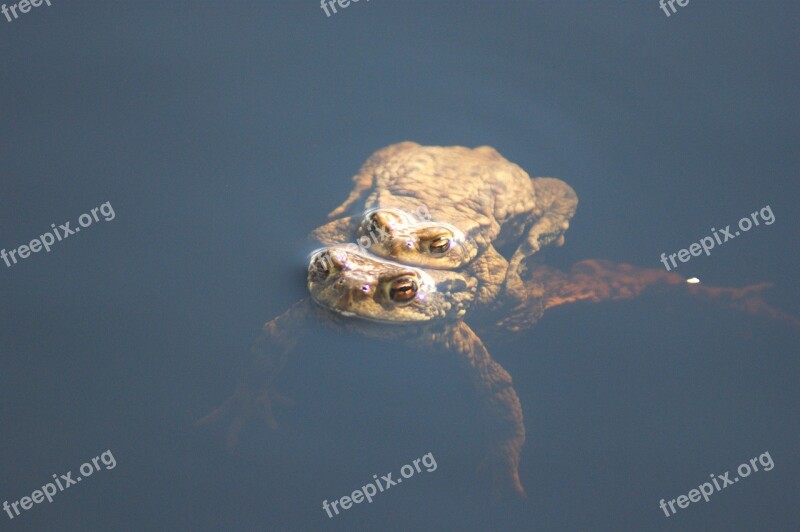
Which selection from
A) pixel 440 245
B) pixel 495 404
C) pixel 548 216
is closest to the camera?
pixel 495 404

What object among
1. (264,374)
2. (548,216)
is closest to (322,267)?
(264,374)

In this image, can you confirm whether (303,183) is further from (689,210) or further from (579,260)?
(689,210)

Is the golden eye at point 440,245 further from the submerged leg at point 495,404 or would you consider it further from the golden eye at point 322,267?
the golden eye at point 322,267

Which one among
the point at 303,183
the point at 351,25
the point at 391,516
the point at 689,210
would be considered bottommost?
the point at 391,516

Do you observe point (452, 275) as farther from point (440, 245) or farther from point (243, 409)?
point (243, 409)

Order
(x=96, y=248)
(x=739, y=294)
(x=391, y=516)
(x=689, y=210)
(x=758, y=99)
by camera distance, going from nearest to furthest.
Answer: (x=391, y=516) → (x=96, y=248) → (x=739, y=294) → (x=689, y=210) → (x=758, y=99)

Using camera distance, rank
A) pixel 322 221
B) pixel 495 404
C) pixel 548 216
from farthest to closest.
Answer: pixel 548 216 < pixel 322 221 < pixel 495 404

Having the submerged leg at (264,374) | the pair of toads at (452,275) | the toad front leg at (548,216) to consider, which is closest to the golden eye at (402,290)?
the pair of toads at (452,275)

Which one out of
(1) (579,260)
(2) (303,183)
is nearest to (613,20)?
(1) (579,260)
